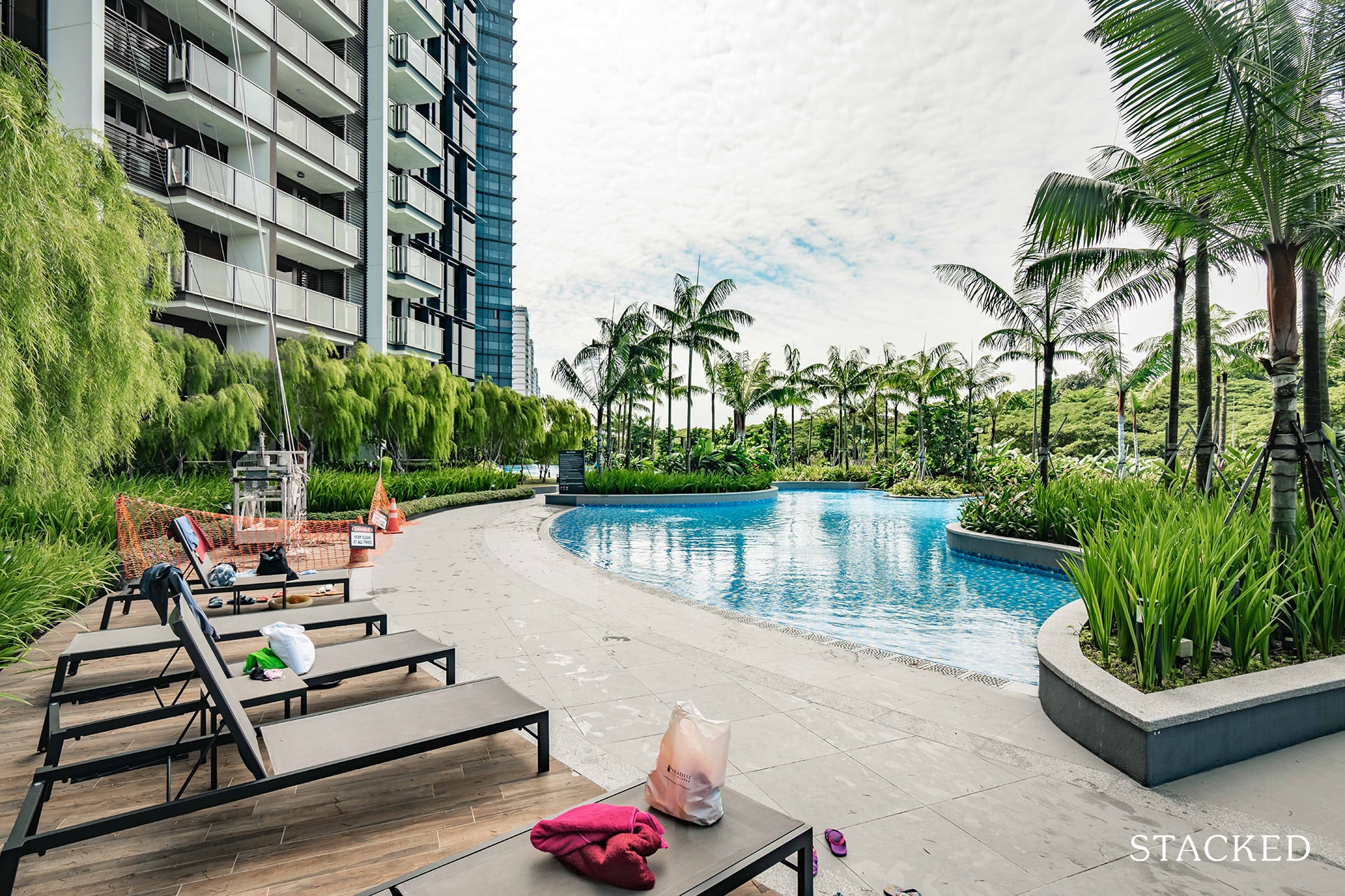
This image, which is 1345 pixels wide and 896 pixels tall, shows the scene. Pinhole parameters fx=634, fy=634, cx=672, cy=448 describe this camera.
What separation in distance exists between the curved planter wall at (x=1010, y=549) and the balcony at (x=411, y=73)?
27.0 meters

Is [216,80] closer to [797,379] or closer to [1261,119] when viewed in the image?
[1261,119]

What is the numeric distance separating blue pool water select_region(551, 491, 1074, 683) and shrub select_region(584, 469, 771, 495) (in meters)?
4.08

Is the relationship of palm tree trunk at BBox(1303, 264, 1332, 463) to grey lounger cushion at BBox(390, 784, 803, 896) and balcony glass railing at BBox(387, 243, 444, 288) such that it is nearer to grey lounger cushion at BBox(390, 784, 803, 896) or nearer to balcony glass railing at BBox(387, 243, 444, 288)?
grey lounger cushion at BBox(390, 784, 803, 896)

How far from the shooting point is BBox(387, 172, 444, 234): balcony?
2562 centimetres

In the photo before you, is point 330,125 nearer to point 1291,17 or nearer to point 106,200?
point 106,200

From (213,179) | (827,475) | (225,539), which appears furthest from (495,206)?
(225,539)

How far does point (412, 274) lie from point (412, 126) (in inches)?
249

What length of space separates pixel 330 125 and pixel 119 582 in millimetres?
22047

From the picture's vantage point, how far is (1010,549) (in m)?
11.5

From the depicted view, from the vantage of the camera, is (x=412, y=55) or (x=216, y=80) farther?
(x=412, y=55)

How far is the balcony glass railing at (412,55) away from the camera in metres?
25.7

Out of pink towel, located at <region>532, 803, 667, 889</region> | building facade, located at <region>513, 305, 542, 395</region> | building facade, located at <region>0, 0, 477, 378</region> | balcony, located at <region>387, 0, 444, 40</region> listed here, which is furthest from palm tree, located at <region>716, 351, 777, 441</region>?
building facade, located at <region>513, 305, 542, 395</region>

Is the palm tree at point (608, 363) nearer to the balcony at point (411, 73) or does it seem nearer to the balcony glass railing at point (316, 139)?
the balcony glass railing at point (316, 139)

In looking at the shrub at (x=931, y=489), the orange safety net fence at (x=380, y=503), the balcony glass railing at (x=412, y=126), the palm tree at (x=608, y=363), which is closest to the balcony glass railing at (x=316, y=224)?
the balcony glass railing at (x=412, y=126)
